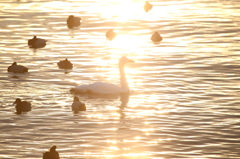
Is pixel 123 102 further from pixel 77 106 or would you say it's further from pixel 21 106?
pixel 21 106

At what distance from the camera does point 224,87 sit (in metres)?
28.5

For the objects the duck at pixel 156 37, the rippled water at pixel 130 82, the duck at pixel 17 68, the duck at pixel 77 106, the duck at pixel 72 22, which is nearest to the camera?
the rippled water at pixel 130 82

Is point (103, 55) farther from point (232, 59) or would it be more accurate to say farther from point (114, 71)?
point (232, 59)

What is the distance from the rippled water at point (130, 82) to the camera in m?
21.1

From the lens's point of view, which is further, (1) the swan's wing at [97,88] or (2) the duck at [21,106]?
(1) the swan's wing at [97,88]

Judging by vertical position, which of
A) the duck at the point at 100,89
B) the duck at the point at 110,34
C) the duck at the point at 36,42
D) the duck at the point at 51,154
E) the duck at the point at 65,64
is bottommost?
the duck at the point at 51,154

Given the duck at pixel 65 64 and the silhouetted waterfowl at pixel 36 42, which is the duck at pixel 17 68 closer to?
the duck at pixel 65 64

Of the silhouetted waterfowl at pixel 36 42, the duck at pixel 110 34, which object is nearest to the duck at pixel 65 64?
the silhouetted waterfowl at pixel 36 42

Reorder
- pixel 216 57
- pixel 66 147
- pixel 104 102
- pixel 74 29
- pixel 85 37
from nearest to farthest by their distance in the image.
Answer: pixel 66 147 < pixel 104 102 < pixel 216 57 < pixel 85 37 < pixel 74 29

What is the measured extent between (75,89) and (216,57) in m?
10.3

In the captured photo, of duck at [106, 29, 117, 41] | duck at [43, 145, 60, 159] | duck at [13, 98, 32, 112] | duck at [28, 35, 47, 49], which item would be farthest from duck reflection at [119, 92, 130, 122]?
duck at [106, 29, 117, 41]

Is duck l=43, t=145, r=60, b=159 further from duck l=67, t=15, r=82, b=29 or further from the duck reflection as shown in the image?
duck l=67, t=15, r=82, b=29

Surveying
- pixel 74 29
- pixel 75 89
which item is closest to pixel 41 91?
pixel 75 89

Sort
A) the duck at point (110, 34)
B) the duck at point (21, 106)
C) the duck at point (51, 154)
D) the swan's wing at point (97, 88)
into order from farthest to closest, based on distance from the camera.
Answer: the duck at point (110, 34)
the swan's wing at point (97, 88)
the duck at point (21, 106)
the duck at point (51, 154)
